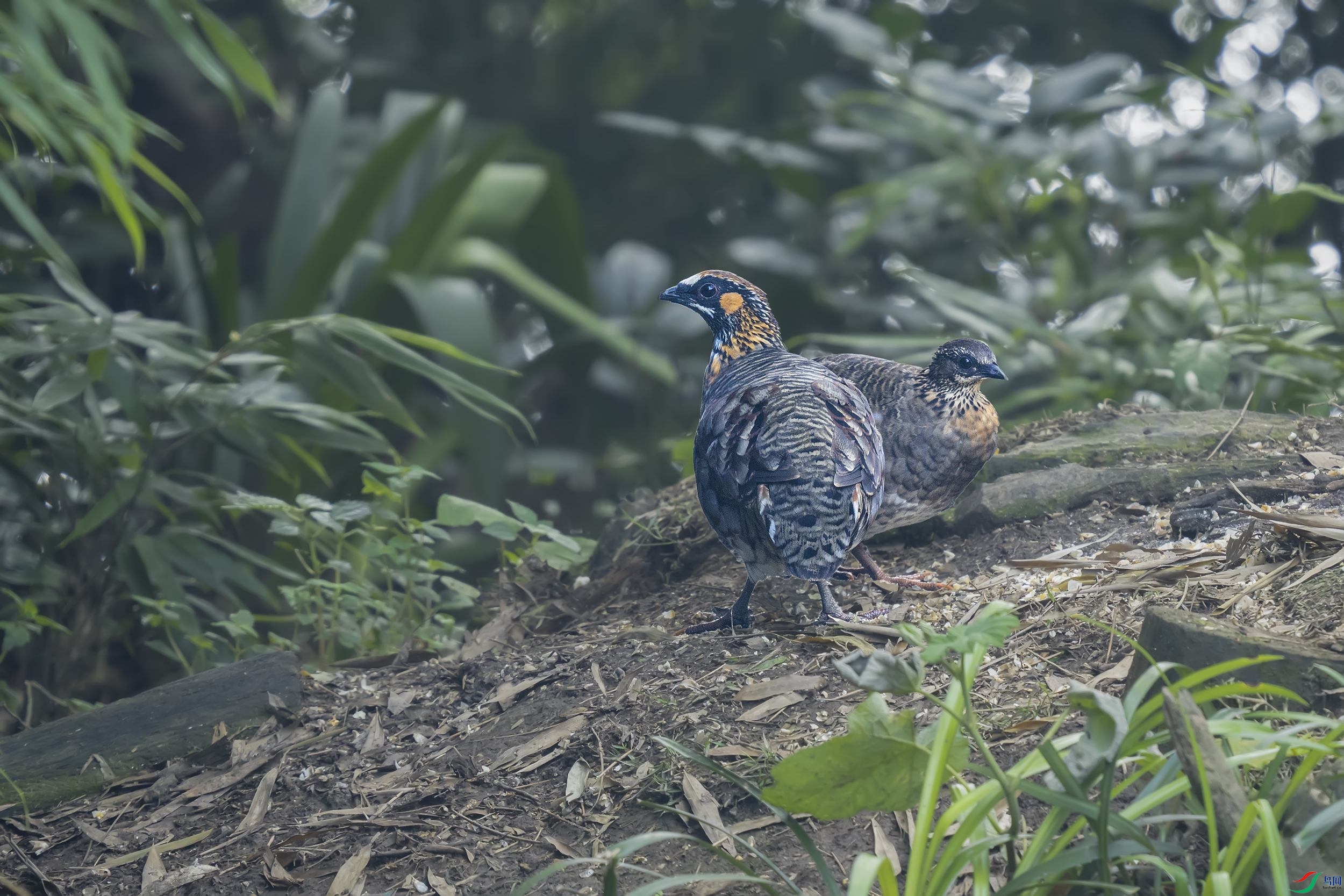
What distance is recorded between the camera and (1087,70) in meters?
4.97

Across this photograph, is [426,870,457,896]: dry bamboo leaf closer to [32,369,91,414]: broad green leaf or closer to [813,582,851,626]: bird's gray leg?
[813,582,851,626]: bird's gray leg

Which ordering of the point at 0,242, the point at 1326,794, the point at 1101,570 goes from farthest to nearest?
the point at 0,242 < the point at 1101,570 < the point at 1326,794

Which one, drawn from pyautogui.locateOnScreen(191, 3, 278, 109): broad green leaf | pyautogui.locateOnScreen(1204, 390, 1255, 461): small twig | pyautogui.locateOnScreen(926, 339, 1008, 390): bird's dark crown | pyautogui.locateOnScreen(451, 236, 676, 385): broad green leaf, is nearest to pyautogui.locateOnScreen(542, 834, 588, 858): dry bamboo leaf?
pyautogui.locateOnScreen(926, 339, 1008, 390): bird's dark crown

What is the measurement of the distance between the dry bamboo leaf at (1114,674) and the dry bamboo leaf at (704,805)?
0.78m

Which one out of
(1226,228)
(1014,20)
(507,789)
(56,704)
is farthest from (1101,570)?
(1014,20)

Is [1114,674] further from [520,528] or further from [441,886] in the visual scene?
[520,528]

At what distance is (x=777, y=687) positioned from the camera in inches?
92.6

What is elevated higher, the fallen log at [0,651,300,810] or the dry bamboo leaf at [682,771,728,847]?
the dry bamboo leaf at [682,771,728,847]

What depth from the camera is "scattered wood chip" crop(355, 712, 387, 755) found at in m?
2.52

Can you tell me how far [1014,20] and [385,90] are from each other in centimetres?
439

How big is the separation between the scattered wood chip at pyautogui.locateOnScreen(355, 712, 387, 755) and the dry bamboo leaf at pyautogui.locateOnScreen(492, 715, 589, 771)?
0.34 meters

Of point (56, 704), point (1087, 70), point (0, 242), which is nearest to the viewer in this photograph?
point (56, 704)

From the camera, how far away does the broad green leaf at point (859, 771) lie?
5.40 ft

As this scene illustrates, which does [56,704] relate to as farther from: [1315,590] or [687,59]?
[687,59]
